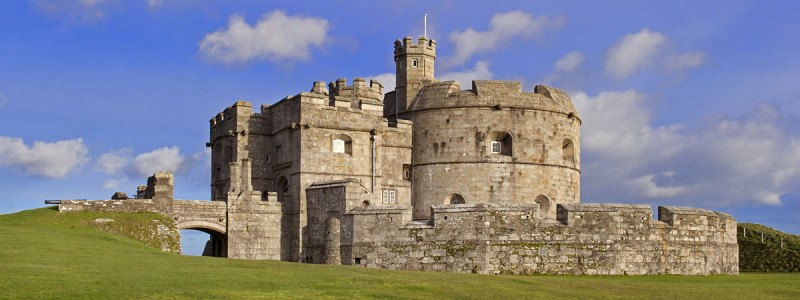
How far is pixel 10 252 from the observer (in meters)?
26.2

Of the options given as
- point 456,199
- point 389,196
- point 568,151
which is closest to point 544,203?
point 568,151

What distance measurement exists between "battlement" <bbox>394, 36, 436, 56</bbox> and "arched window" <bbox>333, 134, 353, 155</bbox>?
799cm

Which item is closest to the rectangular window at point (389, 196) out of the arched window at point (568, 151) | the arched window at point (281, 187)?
the arched window at point (281, 187)

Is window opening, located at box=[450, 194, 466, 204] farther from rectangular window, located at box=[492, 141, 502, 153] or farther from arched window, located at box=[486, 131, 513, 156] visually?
rectangular window, located at box=[492, 141, 502, 153]

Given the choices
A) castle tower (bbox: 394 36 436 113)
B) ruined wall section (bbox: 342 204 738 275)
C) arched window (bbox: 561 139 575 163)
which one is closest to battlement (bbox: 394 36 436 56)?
castle tower (bbox: 394 36 436 113)

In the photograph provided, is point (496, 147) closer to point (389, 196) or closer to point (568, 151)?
point (568, 151)

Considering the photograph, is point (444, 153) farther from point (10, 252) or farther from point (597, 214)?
point (10, 252)

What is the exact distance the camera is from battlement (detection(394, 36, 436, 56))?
54625 millimetres

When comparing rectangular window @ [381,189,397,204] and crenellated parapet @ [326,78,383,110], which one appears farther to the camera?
crenellated parapet @ [326,78,383,110]

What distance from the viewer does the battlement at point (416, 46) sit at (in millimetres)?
54625

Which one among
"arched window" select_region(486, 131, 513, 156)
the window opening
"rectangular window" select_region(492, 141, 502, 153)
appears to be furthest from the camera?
"rectangular window" select_region(492, 141, 502, 153)

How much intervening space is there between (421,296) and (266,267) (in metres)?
6.28

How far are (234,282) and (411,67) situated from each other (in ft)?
110

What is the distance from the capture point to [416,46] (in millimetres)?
54719
